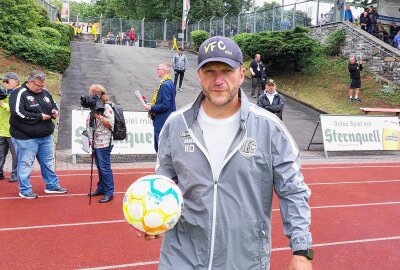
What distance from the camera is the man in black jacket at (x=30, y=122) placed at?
6570 mm

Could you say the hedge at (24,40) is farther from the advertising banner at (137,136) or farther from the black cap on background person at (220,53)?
the black cap on background person at (220,53)

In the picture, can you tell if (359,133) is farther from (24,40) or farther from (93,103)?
(24,40)

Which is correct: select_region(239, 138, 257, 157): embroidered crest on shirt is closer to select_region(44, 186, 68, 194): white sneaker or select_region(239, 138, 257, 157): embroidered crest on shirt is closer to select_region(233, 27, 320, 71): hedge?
select_region(44, 186, 68, 194): white sneaker

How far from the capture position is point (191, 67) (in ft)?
88.7

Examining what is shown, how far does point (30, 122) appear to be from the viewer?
6.65m

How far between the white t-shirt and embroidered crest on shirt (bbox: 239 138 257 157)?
0.30 feet

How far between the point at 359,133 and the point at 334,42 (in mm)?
10990

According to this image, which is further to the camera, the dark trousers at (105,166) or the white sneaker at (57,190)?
the white sneaker at (57,190)

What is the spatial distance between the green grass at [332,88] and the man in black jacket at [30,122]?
44.3 ft

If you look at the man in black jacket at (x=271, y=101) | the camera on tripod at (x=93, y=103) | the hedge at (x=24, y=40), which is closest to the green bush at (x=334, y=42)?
the man in black jacket at (x=271, y=101)

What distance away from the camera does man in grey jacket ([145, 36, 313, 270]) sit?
231cm

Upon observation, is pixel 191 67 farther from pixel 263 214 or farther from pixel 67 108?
pixel 263 214

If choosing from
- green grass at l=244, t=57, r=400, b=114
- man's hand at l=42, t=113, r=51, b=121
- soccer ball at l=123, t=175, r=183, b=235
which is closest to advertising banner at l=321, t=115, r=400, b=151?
green grass at l=244, t=57, r=400, b=114

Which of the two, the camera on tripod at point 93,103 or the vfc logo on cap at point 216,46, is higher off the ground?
the vfc logo on cap at point 216,46
